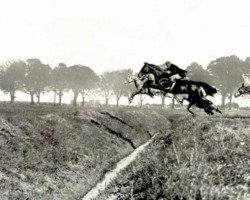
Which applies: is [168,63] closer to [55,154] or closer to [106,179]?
[106,179]

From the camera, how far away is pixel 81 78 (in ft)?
362

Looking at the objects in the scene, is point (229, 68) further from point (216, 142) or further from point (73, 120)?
point (216, 142)

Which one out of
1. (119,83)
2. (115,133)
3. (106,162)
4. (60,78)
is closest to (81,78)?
(60,78)

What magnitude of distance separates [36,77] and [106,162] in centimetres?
8304

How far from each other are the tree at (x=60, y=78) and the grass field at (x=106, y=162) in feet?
253

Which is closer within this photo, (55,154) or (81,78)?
(55,154)

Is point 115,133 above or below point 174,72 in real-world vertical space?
below

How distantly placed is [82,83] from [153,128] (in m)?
69.0

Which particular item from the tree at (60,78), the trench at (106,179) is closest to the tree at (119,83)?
the tree at (60,78)

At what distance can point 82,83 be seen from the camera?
110875 millimetres

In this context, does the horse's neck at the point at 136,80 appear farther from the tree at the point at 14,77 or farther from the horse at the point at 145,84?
the tree at the point at 14,77

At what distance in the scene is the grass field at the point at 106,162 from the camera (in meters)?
11.0

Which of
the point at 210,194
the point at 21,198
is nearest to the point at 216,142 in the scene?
the point at 210,194

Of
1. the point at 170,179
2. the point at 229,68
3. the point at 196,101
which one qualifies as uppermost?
the point at 229,68
